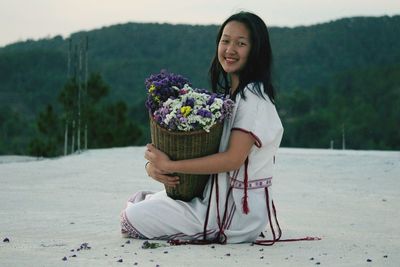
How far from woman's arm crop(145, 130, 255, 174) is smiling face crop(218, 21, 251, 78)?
423mm

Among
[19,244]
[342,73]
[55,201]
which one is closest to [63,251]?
[19,244]

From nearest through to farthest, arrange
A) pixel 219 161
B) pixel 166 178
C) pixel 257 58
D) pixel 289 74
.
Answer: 1. pixel 219 161
2. pixel 166 178
3. pixel 257 58
4. pixel 289 74

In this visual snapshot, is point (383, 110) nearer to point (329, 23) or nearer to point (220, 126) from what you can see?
point (329, 23)

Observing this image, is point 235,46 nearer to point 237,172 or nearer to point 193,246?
point 237,172

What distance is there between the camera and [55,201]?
6336 millimetres

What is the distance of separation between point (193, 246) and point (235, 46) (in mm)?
1076

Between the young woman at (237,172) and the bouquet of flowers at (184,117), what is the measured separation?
0.07 m

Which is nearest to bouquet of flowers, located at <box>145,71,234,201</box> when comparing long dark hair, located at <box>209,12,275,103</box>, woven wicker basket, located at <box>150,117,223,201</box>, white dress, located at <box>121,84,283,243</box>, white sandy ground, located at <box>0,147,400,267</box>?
woven wicker basket, located at <box>150,117,223,201</box>

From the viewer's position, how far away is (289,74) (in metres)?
42.6

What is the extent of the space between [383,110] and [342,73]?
4.32m

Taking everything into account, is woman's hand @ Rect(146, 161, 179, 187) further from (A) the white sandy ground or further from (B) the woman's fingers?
(A) the white sandy ground

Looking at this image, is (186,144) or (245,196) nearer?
(186,144)

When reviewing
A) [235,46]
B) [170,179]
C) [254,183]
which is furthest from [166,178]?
[235,46]

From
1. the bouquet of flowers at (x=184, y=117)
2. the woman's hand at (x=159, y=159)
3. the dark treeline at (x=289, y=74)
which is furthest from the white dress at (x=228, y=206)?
the dark treeline at (x=289, y=74)
